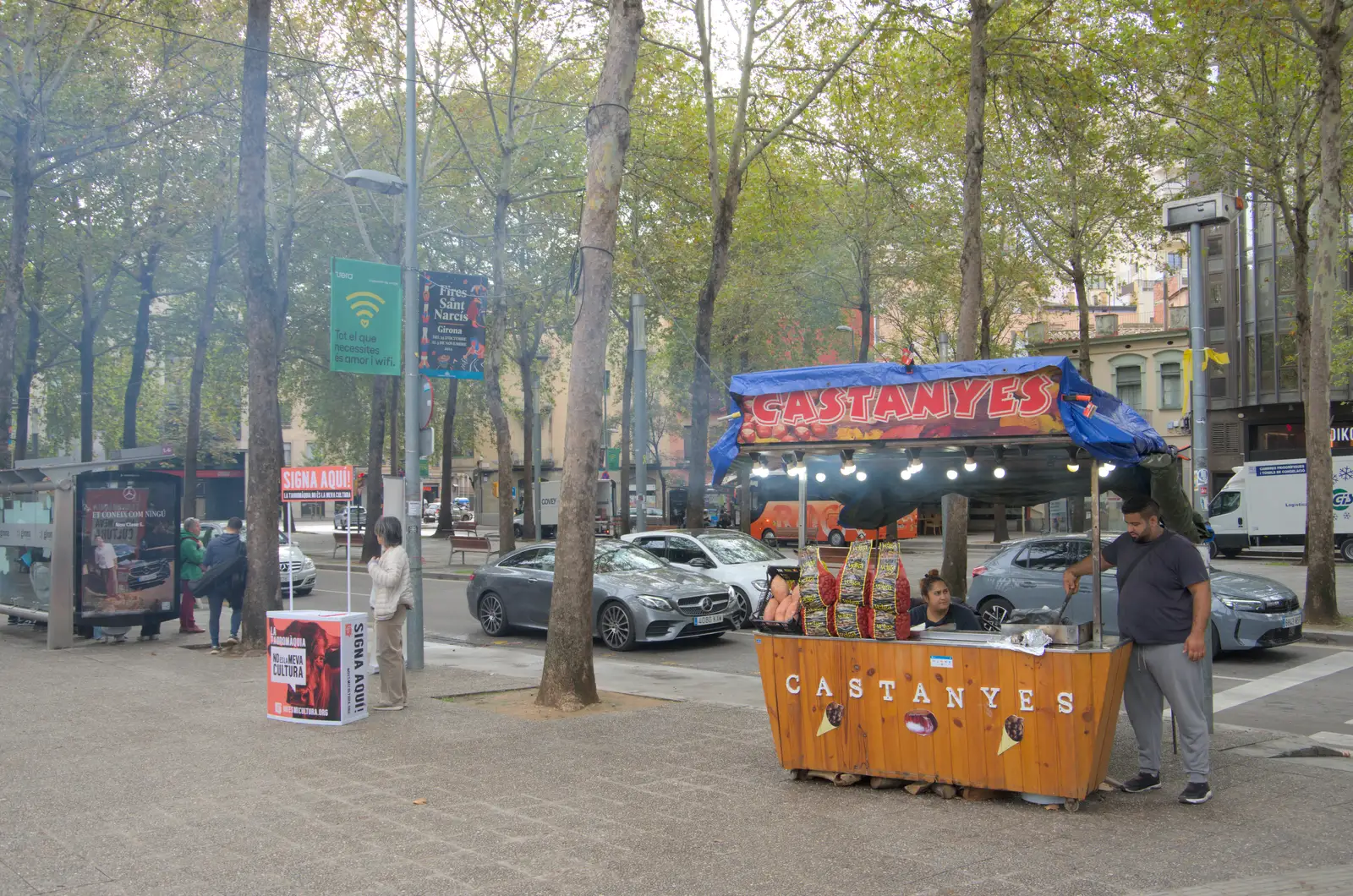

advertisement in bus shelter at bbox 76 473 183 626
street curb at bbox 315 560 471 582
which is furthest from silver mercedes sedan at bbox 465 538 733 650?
street curb at bbox 315 560 471 582

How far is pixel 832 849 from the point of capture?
5.60 metres

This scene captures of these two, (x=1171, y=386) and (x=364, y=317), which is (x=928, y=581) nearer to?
(x=364, y=317)

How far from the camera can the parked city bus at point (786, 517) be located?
4034cm

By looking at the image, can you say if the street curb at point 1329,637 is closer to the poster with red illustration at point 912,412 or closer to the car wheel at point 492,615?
the poster with red illustration at point 912,412

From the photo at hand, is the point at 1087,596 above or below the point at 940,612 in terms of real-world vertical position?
below

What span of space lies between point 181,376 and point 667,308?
83.0 feet

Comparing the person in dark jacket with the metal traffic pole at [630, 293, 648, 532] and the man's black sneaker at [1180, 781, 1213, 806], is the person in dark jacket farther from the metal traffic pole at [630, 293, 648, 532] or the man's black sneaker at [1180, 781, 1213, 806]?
the man's black sneaker at [1180, 781, 1213, 806]

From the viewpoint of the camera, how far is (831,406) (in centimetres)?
716

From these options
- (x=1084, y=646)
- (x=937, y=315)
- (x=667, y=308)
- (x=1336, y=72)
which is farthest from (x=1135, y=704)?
(x=937, y=315)

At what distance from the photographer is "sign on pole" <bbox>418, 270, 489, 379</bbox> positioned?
495 inches

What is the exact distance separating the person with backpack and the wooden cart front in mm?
11053

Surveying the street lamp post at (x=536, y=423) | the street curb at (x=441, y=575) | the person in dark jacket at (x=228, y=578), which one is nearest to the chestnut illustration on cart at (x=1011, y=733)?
the person in dark jacket at (x=228, y=578)

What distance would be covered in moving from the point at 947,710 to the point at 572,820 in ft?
7.66

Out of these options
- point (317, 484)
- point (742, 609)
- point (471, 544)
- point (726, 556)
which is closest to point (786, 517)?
point (471, 544)
